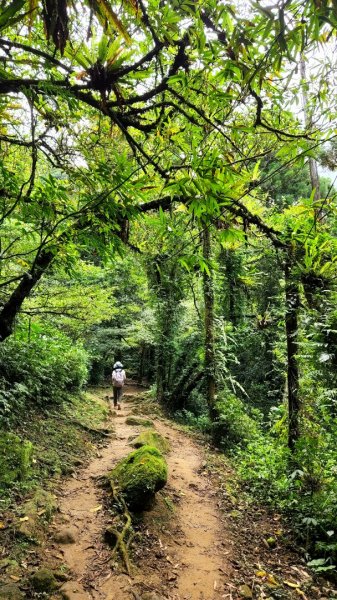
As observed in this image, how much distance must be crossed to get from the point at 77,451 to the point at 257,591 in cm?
386

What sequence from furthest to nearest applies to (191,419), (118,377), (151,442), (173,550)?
(191,419)
(118,377)
(151,442)
(173,550)

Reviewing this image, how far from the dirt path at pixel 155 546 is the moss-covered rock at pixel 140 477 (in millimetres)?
235

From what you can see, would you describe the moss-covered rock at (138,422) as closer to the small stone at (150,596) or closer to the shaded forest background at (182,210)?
the shaded forest background at (182,210)

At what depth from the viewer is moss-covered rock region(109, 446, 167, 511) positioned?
4.88 m

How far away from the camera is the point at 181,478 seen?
6590 mm

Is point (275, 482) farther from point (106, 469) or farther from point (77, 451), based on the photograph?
point (77, 451)

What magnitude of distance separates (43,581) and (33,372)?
4.04 meters

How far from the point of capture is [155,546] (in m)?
4.40

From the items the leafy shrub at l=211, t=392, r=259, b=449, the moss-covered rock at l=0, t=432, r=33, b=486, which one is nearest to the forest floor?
the moss-covered rock at l=0, t=432, r=33, b=486

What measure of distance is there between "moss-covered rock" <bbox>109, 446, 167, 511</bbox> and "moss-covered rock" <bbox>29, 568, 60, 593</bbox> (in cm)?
151

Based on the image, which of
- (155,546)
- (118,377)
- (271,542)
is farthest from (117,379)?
(271,542)

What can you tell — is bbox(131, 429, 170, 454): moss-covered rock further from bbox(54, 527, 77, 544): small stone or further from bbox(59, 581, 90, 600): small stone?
bbox(59, 581, 90, 600): small stone

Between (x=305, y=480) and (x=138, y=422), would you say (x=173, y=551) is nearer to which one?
(x=305, y=480)

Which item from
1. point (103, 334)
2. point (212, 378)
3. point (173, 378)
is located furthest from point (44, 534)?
point (103, 334)
